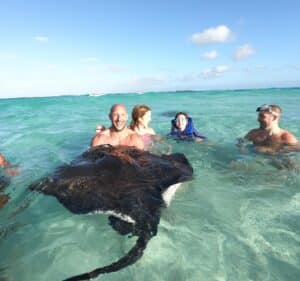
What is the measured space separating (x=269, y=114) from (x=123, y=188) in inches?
170

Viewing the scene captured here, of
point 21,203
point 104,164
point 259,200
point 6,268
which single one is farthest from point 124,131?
point 6,268

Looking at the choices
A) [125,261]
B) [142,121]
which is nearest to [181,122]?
[142,121]

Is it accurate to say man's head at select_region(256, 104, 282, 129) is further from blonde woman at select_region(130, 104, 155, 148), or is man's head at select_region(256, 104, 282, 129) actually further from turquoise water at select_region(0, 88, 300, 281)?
blonde woman at select_region(130, 104, 155, 148)

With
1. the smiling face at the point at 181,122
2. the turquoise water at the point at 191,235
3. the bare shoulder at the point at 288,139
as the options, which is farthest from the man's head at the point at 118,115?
the bare shoulder at the point at 288,139

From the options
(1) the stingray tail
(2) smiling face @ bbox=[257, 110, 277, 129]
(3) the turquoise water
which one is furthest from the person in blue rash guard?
(1) the stingray tail

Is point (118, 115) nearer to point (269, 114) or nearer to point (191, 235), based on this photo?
point (191, 235)

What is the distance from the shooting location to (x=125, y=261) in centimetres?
269

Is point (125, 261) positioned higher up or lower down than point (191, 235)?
higher up

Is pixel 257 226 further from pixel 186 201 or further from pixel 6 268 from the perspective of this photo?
pixel 6 268

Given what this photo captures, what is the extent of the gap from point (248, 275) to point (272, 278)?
0.23 meters

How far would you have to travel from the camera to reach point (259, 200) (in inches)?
184

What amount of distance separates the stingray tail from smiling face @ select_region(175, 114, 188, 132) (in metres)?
5.72

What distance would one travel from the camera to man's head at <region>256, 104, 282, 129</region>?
6.54 metres

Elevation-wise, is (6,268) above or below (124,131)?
below
